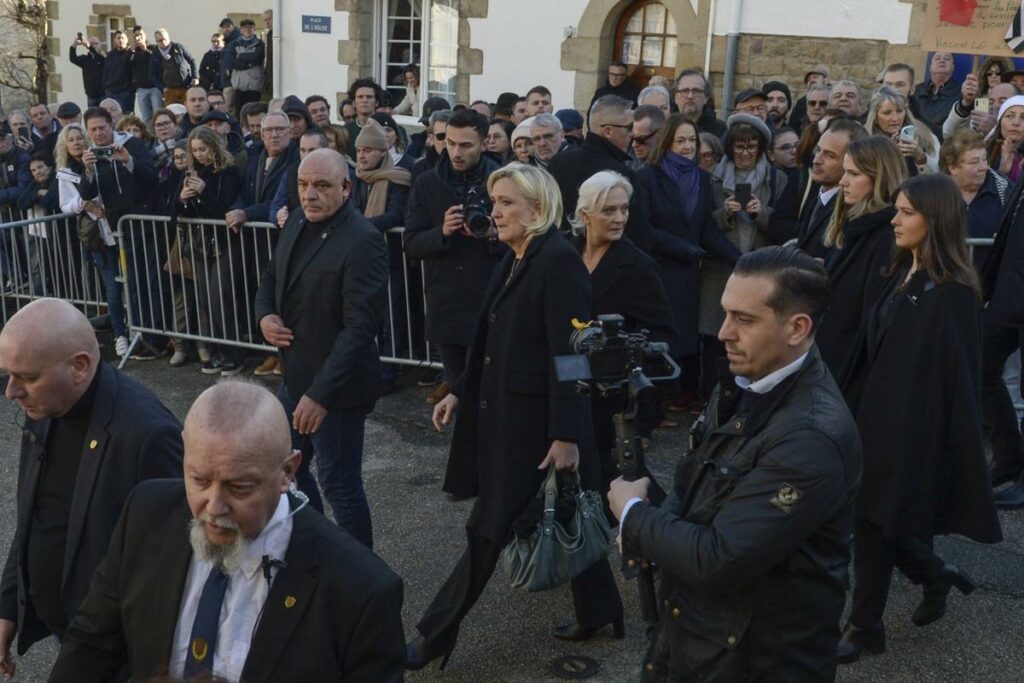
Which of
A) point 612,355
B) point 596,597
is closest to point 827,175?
point 596,597

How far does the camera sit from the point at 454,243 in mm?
6949

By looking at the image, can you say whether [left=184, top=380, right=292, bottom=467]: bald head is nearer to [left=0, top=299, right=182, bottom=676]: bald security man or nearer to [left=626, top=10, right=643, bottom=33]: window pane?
[left=0, top=299, right=182, bottom=676]: bald security man

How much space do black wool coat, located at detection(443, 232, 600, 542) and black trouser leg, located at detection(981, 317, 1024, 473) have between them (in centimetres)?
293

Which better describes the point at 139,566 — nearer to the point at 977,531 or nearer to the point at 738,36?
the point at 977,531

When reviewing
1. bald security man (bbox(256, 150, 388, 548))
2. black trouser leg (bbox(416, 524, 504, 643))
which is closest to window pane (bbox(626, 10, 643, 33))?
bald security man (bbox(256, 150, 388, 548))

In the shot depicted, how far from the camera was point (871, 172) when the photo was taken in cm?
521

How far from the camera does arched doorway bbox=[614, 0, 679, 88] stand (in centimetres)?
1401

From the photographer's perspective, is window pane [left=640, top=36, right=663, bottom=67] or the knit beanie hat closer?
the knit beanie hat

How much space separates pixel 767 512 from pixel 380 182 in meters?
5.85

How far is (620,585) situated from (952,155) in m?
3.38

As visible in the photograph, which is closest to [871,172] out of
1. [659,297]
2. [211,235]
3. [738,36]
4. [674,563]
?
[659,297]

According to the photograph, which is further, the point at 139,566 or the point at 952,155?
the point at 952,155

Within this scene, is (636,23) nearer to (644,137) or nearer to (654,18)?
(654,18)

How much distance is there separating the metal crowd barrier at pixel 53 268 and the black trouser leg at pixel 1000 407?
6978 millimetres
